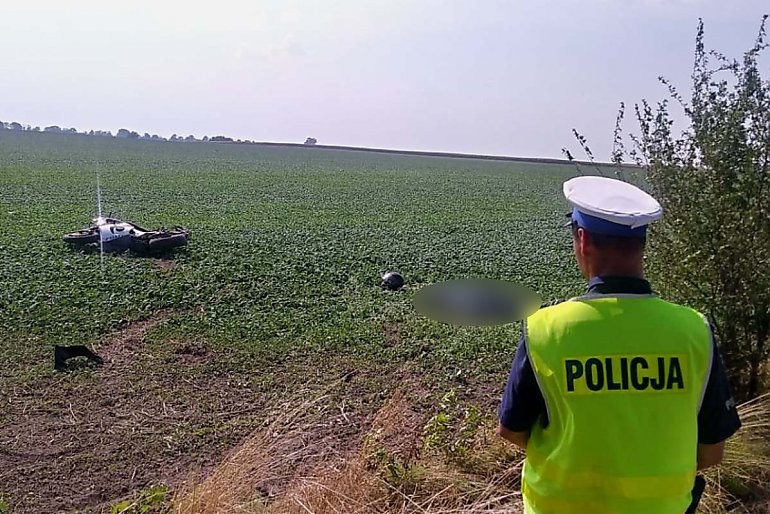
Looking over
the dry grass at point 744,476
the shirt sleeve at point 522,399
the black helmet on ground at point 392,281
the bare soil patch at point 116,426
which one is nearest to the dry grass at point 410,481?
the dry grass at point 744,476

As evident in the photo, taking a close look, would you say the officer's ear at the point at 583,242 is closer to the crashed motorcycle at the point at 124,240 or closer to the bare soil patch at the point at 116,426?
the bare soil patch at the point at 116,426

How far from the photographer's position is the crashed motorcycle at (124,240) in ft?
46.9

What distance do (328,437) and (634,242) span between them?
4596 millimetres

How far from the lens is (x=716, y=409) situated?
2.13m

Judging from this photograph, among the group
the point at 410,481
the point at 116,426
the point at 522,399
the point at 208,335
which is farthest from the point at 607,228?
the point at 208,335

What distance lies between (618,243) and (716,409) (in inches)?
23.1

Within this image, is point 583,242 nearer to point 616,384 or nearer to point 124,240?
point 616,384

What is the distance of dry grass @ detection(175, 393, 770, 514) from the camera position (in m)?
3.92

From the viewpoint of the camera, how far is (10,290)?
1112cm

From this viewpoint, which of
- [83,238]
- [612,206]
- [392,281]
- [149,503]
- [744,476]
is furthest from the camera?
[83,238]

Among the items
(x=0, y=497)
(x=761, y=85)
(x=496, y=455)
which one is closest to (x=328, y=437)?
(x=496, y=455)

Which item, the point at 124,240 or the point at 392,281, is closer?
the point at 392,281

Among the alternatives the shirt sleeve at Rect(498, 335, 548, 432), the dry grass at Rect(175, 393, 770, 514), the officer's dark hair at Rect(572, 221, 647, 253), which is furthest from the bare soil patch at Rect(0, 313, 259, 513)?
the officer's dark hair at Rect(572, 221, 647, 253)

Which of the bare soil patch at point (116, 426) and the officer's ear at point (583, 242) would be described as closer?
the officer's ear at point (583, 242)
